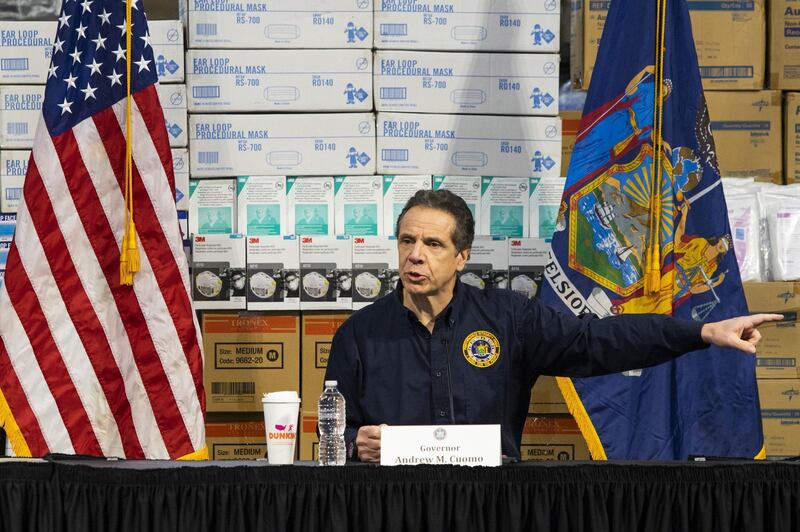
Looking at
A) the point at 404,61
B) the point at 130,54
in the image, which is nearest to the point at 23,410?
the point at 130,54

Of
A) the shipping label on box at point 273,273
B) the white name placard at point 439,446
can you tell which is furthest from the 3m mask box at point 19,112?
the white name placard at point 439,446

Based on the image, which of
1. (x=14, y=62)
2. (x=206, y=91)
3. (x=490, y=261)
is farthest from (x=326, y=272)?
(x=14, y=62)

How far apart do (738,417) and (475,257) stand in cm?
115

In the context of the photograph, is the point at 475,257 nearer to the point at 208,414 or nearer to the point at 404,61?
the point at 404,61

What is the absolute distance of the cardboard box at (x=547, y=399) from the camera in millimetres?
4147

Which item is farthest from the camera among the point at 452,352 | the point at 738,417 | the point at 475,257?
the point at 475,257

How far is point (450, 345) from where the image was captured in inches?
114

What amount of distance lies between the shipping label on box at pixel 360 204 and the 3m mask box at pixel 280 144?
Answer: 0.16ft

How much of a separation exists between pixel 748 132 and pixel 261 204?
196 centimetres

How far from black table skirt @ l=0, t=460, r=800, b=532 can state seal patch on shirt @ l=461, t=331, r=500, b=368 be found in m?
0.62

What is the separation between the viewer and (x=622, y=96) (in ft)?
12.3

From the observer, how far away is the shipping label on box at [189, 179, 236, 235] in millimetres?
4215

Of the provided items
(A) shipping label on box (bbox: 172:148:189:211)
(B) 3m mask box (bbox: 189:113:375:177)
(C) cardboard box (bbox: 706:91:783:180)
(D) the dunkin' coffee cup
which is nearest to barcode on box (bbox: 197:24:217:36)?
(B) 3m mask box (bbox: 189:113:375:177)

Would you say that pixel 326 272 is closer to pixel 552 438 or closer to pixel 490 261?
pixel 490 261
